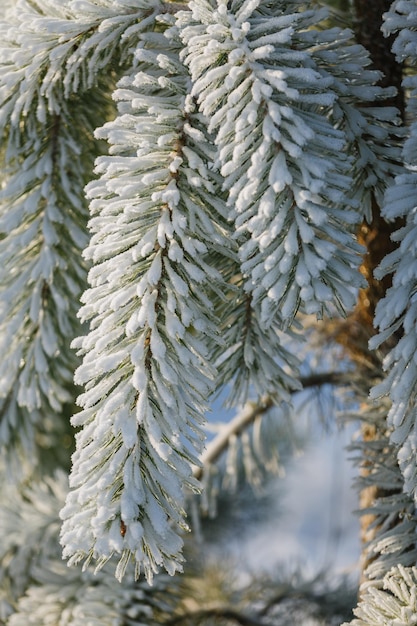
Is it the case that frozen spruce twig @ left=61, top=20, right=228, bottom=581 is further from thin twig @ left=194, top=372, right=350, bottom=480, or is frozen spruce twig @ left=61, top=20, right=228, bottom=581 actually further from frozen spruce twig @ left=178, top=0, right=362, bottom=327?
thin twig @ left=194, top=372, right=350, bottom=480

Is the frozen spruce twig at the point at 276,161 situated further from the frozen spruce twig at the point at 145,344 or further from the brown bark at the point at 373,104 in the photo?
the brown bark at the point at 373,104

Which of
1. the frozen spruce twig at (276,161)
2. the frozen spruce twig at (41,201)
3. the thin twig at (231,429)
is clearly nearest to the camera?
the frozen spruce twig at (276,161)

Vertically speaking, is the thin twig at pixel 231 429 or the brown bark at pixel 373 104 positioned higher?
the brown bark at pixel 373 104

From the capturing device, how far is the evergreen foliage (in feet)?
1.04

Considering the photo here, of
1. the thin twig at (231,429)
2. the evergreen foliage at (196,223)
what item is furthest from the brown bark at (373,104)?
the thin twig at (231,429)

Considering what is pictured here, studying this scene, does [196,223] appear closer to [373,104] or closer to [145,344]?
[145,344]

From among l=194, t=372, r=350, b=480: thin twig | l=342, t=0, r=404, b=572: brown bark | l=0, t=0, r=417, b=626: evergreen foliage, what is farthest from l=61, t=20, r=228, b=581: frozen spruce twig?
l=194, t=372, r=350, b=480: thin twig

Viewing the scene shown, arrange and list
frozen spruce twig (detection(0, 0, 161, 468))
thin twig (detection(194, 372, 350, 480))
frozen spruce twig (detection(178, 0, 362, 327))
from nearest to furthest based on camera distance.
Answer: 1. frozen spruce twig (detection(178, 0, 362, 327))
2. frozen spruce twig (detection(0, 0, 161, 468))
3. thin twig (detection(194, 372, 350, 480))

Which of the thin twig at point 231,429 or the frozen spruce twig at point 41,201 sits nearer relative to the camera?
the frozen spruce twig at point 41,201

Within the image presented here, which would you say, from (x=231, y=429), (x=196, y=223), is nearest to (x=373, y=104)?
(x=196, y=223)

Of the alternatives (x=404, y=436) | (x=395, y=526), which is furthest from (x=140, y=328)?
(x=395, y=526)

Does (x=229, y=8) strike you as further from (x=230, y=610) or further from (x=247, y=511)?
(x=247, y=511)

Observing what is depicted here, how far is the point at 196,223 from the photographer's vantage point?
355 millimetres

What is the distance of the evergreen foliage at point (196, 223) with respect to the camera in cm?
32
